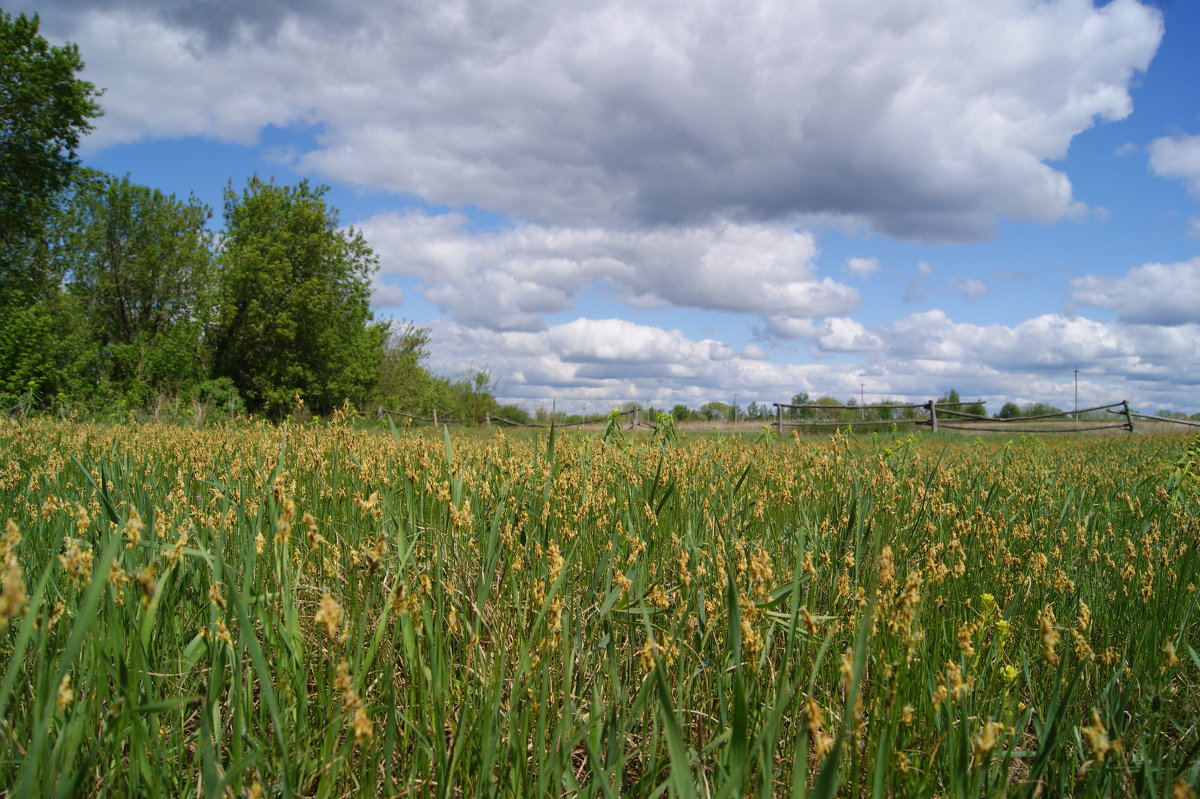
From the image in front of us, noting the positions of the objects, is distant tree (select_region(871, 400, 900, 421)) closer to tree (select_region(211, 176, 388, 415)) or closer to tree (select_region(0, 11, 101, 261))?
tree (select_region(211, 176, 388, 415))

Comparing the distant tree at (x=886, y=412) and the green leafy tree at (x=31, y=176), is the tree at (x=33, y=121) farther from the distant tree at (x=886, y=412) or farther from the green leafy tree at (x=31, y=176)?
the distant tree at (x=886, y=412)

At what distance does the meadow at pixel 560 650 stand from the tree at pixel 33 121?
28.3 meters

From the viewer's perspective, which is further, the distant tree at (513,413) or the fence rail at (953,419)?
the distant tree at (513,413)

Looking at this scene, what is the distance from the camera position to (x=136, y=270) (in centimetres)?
3166

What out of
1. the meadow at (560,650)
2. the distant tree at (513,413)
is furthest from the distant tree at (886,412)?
the meadow at (560,650)

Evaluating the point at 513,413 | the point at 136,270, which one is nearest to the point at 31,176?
the point at 136,270

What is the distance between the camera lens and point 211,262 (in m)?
32.8

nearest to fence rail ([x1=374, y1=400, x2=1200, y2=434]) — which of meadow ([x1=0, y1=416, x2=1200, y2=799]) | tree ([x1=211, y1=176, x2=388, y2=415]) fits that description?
tree ([x1=211, y1=176, x2=388, y2=415])

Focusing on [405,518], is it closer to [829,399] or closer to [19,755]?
[19,755]

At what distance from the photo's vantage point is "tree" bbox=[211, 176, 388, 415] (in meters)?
32.2

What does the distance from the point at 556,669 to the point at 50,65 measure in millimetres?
31851

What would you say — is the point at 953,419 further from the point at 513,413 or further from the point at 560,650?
the point at 560,650

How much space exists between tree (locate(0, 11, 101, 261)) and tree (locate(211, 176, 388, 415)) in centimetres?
806

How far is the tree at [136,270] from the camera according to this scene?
99.0ft
